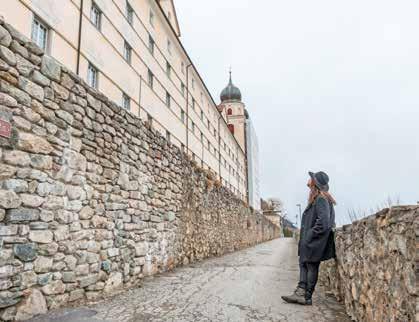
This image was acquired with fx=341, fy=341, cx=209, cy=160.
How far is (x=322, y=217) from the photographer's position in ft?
14.9

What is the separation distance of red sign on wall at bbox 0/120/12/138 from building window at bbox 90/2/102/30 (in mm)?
13178

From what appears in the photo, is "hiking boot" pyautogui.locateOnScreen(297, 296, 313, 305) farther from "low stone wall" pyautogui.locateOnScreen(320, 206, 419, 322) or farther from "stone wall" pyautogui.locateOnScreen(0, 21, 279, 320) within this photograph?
"stone wall" pyautogui.locateOnScreen(0, 21, 279, 320)

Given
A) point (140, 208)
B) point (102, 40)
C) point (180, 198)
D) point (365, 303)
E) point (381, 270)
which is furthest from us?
point (102, 40)

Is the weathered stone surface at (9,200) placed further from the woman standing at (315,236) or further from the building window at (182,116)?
the building window at (182,116)

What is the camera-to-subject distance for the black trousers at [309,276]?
4551 mm

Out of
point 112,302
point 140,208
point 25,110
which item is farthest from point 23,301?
point 140,208

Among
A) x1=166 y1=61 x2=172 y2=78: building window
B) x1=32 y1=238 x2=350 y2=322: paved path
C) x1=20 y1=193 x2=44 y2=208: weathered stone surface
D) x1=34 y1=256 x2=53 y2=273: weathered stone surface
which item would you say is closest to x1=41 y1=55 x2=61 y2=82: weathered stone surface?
x1=20 y1=193 x2=44 y2=208: weathered stone surface

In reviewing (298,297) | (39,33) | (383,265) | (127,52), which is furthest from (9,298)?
(127,52)

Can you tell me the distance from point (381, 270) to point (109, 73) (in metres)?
15.7

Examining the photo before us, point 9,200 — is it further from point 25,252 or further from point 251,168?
point 251,168

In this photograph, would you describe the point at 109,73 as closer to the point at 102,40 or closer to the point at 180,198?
the point at 102,40

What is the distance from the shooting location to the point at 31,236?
388 cm

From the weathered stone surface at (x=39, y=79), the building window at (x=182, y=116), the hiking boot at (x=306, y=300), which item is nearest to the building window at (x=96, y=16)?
the building window at (x=182, y=116)

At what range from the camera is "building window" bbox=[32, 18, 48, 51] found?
11.9m
